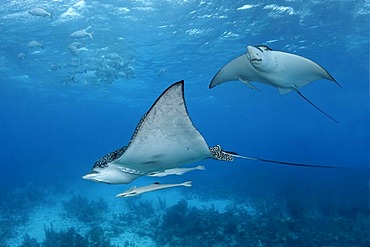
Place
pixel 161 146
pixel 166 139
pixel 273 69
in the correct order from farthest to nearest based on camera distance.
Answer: pixel 273 69, pixel 161 146, pixel 166 139

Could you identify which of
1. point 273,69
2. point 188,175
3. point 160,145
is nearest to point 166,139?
point 160,145

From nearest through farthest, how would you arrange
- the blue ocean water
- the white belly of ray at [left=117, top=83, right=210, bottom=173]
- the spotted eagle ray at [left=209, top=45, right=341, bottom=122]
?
the white belly of ray at [left=117, top=83, right=210, bottom=173], the spotted eagle ray at [left=209, top=45, right=341, bottom=122], the blue ocean water

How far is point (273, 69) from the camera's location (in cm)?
562

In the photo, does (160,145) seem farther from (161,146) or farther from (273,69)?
(273,69)

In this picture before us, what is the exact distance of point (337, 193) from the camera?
18.8m

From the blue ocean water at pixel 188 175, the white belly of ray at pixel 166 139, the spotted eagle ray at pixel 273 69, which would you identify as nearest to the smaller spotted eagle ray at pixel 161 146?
the white belly of ray at pixel 166 139

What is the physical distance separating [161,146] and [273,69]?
3.17 metres

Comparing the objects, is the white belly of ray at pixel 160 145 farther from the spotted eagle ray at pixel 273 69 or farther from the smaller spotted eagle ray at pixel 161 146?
the spotted eagle ray at pixel 273 69

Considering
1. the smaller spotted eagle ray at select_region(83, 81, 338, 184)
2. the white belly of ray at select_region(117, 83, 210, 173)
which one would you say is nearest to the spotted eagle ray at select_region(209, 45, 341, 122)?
the smaller spotted eagle ray at select_region(83, 81, 338, 184)

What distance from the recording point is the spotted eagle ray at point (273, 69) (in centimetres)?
520

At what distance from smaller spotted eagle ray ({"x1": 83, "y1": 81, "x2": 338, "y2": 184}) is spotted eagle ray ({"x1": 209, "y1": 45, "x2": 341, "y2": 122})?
84.2 inches

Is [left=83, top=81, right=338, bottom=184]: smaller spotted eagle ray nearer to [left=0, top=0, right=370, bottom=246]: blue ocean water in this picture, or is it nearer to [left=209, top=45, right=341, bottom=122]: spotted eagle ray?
[left=209, top=45, right=341, bottom=122]: spotted eagle ray

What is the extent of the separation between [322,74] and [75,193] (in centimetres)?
2194

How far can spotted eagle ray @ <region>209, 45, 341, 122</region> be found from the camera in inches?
205
